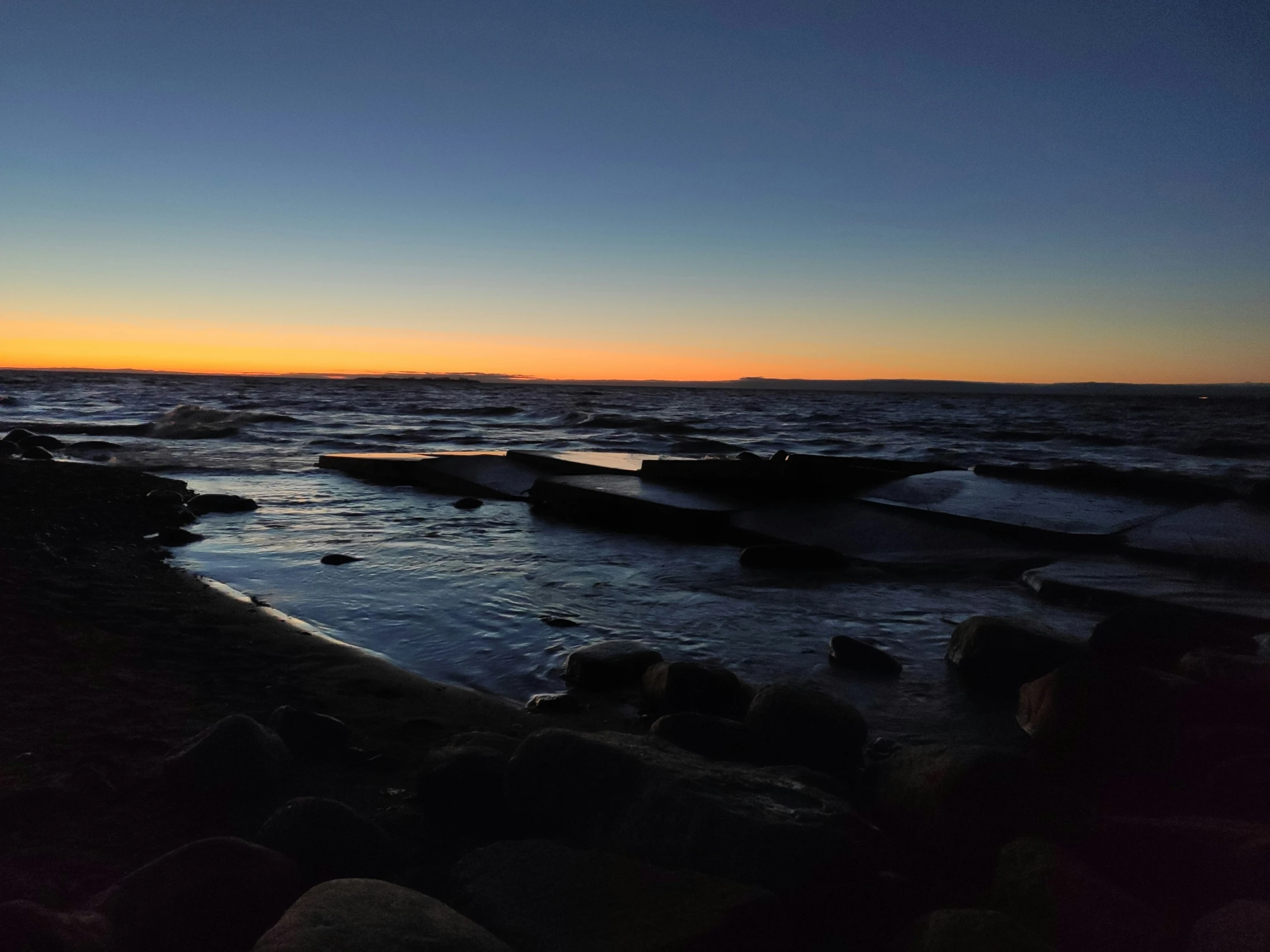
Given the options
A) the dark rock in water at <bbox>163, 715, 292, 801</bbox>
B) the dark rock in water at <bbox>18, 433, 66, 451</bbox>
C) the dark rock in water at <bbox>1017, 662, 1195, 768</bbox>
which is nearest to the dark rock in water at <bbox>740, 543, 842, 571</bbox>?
the dark rock in water at <bbox>1017, 662, 1195, 768</bbox>

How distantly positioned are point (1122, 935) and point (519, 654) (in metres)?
2.89

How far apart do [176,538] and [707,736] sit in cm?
571

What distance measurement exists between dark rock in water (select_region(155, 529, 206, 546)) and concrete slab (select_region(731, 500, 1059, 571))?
15.5 ft

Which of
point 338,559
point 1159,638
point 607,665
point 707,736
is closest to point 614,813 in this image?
point 707,736

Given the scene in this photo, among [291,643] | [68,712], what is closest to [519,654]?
[291,643]

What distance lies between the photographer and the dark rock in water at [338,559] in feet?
20.1

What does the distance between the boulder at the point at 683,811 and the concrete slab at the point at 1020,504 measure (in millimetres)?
5531

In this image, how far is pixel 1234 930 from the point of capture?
1.69m

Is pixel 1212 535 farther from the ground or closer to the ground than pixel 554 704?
farther from the ground

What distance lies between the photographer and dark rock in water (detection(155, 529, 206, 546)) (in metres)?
6.76

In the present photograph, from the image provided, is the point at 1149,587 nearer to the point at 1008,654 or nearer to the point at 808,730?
the point at 1008,654

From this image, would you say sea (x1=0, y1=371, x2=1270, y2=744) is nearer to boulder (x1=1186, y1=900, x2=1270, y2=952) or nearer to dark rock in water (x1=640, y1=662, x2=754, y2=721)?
dark rock in water (x1=640, y1=662, x2=754, y2=721)

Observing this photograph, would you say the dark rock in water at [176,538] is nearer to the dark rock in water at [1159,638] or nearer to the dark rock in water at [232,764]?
the dark rock in water at [232,764]

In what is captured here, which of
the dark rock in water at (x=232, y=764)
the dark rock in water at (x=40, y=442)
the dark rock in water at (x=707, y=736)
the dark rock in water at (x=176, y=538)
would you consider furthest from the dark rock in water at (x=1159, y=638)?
the dark rock in water at (x=40, y=442)
